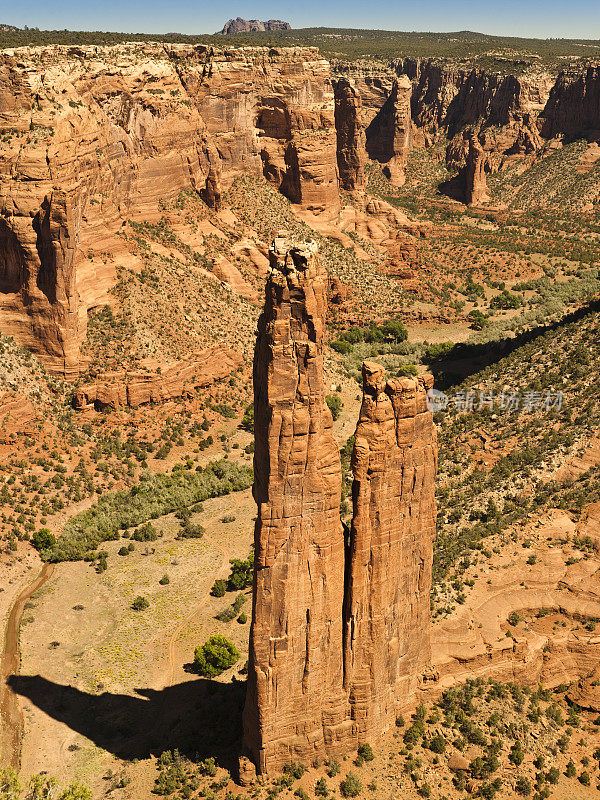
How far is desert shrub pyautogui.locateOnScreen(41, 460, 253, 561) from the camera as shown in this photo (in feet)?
200

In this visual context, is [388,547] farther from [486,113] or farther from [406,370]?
[486,113]

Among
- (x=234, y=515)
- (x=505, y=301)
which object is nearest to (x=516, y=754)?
(x=234, y=515)

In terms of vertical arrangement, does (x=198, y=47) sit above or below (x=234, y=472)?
above

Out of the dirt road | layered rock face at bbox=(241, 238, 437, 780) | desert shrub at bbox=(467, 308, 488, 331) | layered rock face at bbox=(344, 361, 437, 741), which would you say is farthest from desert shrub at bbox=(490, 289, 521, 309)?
layered rock face at bbox=(241, 238, 437, 780)

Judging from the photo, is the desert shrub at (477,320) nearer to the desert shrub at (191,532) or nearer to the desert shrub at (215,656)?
the desert shrub at (191,532)

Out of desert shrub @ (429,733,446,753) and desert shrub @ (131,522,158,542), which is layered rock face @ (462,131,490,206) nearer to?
desert shrub @ (131,522,158,542)

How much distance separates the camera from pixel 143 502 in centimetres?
6638

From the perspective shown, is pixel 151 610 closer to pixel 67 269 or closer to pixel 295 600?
pixel 295 600

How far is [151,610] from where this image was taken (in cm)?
5372

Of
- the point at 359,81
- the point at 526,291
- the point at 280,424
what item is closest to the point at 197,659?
the point at 280,424

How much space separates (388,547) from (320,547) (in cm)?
329

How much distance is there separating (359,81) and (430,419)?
146 m

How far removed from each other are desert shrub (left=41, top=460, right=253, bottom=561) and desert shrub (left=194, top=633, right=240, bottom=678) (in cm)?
1640

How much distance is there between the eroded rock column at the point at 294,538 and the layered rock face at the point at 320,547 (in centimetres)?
5
